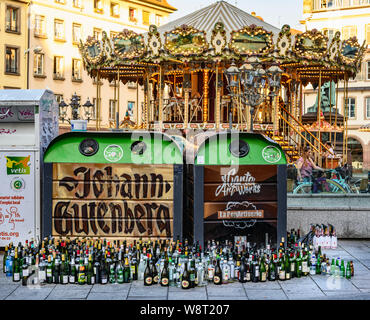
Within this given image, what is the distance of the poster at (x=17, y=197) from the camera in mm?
12094

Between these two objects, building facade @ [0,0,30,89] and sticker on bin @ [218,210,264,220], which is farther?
building facade @ [0,0,30,89]

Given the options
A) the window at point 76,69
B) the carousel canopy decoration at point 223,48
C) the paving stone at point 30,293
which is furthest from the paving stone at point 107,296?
the window at point 76,69

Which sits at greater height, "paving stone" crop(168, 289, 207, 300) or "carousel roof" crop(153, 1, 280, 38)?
"carousel roof" crop(153, 1, 280, 38)

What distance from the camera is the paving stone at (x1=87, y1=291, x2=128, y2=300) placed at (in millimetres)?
8977

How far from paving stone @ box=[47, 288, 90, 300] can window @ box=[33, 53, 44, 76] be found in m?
37.5

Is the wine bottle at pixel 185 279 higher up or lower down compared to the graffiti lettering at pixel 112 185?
lower down

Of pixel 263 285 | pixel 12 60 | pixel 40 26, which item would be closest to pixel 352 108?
pixel 40 26

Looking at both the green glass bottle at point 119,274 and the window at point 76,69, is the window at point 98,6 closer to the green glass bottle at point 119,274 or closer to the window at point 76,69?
the window at point 76,69

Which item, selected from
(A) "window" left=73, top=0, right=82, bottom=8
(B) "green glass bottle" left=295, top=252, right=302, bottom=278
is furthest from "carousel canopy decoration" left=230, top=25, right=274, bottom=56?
(A) "window" left=73, top=0, right=82, bottom=8

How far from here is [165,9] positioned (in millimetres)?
56781

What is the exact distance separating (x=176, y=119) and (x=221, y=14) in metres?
4.36

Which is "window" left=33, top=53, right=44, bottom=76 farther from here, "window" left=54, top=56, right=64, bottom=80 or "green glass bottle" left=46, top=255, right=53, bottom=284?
"green glass bottle" left=46, top=255, right=53, bottom=284

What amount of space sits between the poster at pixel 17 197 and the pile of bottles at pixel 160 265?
119cm
